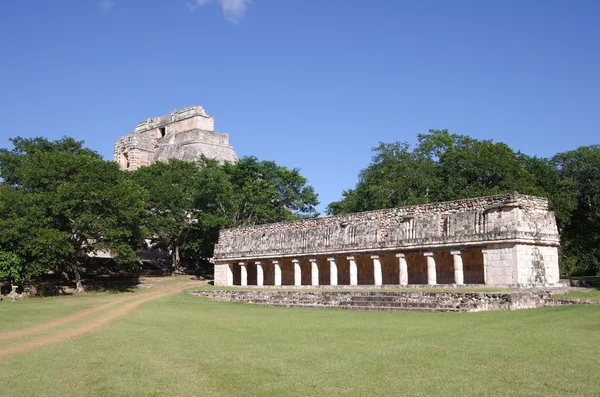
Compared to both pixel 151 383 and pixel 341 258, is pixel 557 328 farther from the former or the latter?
pixel 341 258

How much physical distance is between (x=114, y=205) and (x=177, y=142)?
3755 cm

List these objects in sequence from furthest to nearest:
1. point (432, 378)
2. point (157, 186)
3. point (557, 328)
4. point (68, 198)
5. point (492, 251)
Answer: point (157, 186), point (68, 198), point (492, 251), point (557, 328), point (432, 378)

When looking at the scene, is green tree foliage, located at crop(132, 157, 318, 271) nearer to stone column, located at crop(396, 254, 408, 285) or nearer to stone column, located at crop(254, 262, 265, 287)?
stone column, located at crop(254, 262, 265, 287)

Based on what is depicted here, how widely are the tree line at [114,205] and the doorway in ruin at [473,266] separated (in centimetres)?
1800

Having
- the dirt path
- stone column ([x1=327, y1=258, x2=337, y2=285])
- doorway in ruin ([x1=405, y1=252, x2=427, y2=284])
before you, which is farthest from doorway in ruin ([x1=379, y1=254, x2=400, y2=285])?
the dirt path

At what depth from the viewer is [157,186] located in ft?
138

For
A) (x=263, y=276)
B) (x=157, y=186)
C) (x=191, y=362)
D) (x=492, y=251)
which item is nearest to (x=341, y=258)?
(x=263, y=276)

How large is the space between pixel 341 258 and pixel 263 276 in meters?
6.90

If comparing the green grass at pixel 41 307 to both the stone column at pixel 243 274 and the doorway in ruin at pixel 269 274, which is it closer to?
the stone column at pixel 243 274

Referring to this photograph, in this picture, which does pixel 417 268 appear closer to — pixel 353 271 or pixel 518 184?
pixel 353 271

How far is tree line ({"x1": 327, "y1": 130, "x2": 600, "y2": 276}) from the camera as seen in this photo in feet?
116

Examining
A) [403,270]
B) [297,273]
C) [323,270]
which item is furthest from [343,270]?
[403,270]

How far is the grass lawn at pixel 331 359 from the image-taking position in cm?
754

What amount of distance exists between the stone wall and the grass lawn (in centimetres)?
686
